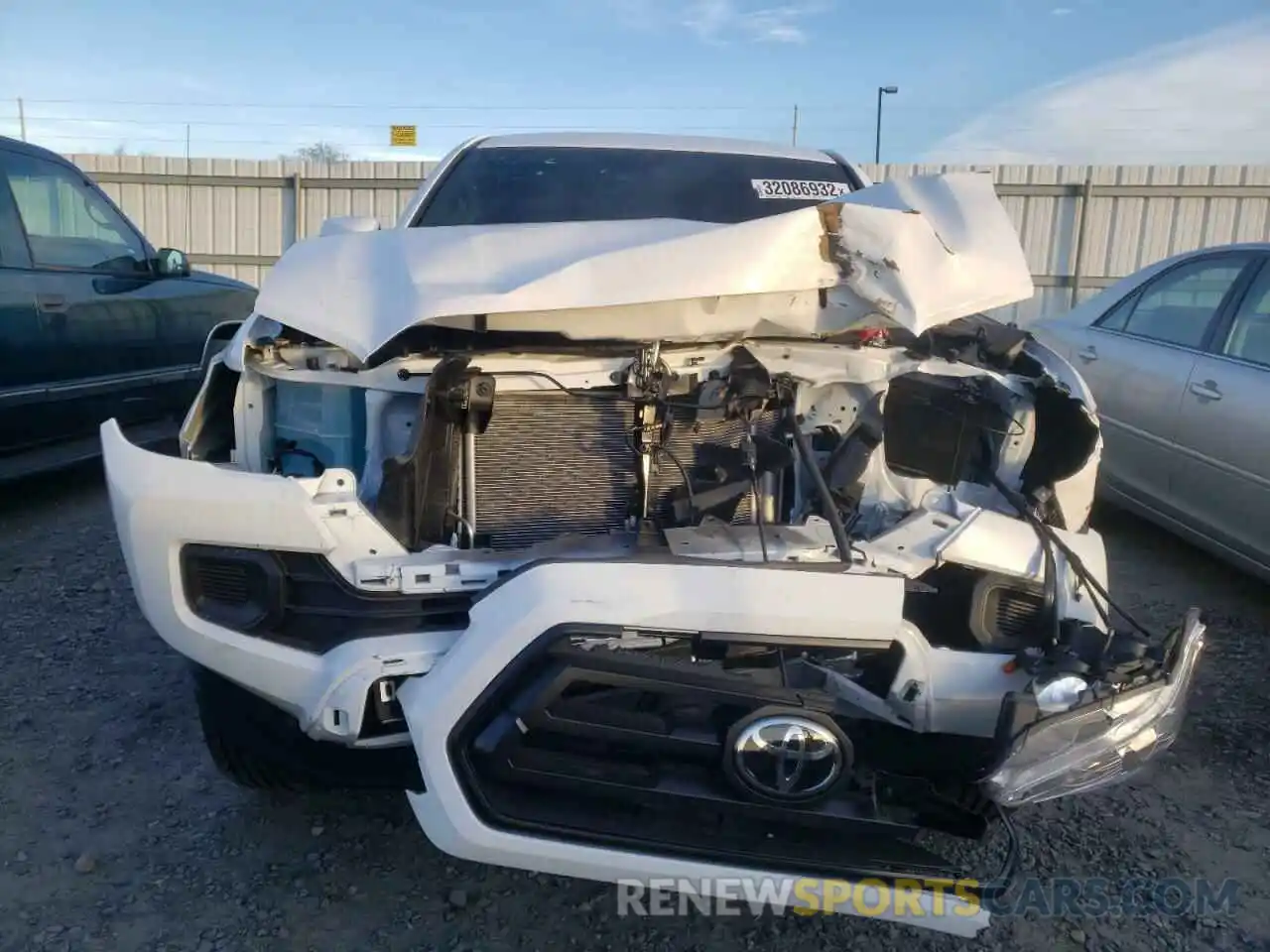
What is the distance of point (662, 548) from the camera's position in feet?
7.17

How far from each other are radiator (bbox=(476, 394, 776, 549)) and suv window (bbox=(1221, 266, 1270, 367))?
109 inches

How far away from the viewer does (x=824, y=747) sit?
1.90 metres

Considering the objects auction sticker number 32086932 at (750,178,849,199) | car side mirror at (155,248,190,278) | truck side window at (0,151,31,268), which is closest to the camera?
auction sticker number 32086932 at (750,178,849,199)

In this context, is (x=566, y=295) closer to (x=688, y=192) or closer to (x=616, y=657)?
(x=616, y=657)

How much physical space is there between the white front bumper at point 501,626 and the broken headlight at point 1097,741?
0.87 feet

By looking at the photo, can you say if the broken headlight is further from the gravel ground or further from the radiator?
the radiator

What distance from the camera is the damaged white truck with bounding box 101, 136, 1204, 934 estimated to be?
1.90 meters

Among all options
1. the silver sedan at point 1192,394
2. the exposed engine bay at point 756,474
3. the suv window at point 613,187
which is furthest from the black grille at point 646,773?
the silver sedan at point 1192,394

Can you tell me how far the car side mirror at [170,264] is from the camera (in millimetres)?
5633

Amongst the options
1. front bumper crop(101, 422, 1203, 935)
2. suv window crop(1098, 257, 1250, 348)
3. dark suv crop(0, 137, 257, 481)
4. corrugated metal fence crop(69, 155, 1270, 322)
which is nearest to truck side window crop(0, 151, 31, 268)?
dark suv crop(0, 137, 257, 481)

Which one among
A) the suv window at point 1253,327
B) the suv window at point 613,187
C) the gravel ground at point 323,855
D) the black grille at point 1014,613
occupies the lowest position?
the gravel ground at point 323,855

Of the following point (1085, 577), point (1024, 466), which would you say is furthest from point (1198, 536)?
point (1085, 577)

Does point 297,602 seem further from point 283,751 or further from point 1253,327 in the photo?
point 1253,327

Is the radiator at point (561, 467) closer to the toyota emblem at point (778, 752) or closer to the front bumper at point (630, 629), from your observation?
the front bumper at point (630, 629)
